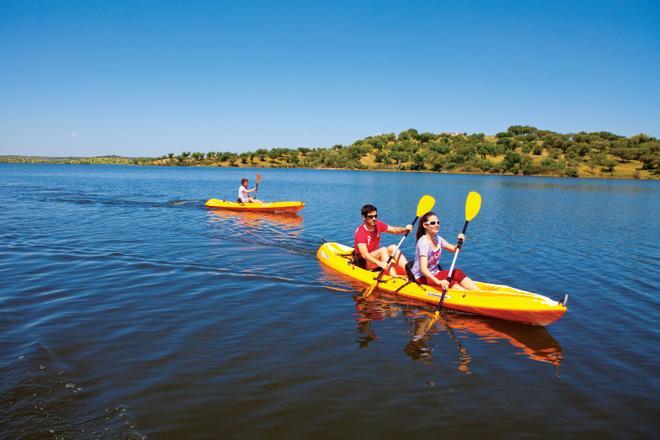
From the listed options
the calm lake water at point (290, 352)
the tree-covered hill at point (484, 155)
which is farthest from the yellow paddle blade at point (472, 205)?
the tree-covered hill at point (484, 155)

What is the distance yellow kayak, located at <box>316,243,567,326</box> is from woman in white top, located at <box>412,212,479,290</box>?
0.63 feet

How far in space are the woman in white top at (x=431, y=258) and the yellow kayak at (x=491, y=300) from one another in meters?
0.19

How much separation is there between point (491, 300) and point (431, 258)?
1.36 m

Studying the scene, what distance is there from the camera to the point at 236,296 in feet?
28.4

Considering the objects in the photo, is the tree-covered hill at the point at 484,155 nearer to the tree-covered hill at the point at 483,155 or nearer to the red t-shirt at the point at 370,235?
the tree-covered hill at the point at 483,155

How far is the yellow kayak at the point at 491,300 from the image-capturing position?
732 cm

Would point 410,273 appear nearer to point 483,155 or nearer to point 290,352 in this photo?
point 290,352

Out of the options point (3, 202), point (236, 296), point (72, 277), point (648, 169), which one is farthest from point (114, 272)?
point (648, 169)

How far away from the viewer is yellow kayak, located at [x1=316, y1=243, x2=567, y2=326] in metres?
7.32

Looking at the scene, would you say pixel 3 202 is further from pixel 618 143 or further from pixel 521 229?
pixel 618 143

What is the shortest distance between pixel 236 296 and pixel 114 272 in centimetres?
324

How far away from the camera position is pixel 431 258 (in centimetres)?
870

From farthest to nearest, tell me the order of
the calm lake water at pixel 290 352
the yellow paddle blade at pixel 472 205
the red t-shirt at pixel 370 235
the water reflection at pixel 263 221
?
the water reflection at pixel 263 221 < the red t-shirt at pixel 370 235 < the yellow paddle blade at pixel 472 205 < the calm lake water at pixel 290 352

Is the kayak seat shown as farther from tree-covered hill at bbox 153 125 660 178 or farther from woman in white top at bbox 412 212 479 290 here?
tree-covered hill at bbox 153 125 660 178
